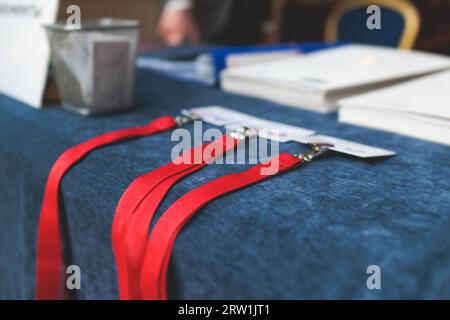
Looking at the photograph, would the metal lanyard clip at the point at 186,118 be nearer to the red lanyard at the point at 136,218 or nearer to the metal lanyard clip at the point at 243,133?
the metal lanyard clip at the point at 243,133

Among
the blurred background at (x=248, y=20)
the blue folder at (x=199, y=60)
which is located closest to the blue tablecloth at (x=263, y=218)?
the blue folder at (x=199, y=60)

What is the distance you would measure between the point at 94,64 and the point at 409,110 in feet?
1.46

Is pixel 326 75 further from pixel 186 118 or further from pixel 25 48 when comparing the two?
pixel 25 48

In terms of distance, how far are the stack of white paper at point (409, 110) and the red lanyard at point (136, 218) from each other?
Answer: 1.04ft

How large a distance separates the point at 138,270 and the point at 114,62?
42 cm

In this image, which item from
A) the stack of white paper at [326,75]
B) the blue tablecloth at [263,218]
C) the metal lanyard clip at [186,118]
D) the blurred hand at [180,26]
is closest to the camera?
the blue tablecloth at [263,218]

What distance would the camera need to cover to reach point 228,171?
47 cm

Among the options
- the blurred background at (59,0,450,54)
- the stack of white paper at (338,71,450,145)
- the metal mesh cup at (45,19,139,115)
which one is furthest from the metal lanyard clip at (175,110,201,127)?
the blurred background at (59,0,450,54)

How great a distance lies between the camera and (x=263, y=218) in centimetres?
37

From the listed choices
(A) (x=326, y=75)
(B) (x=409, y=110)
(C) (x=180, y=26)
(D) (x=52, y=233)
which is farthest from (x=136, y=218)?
(C) (x=180, y=26)

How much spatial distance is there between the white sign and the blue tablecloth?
0.07 m

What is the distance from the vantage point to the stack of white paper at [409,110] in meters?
0.60

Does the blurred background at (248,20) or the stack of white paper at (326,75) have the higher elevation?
the blurred background at (248,20)
